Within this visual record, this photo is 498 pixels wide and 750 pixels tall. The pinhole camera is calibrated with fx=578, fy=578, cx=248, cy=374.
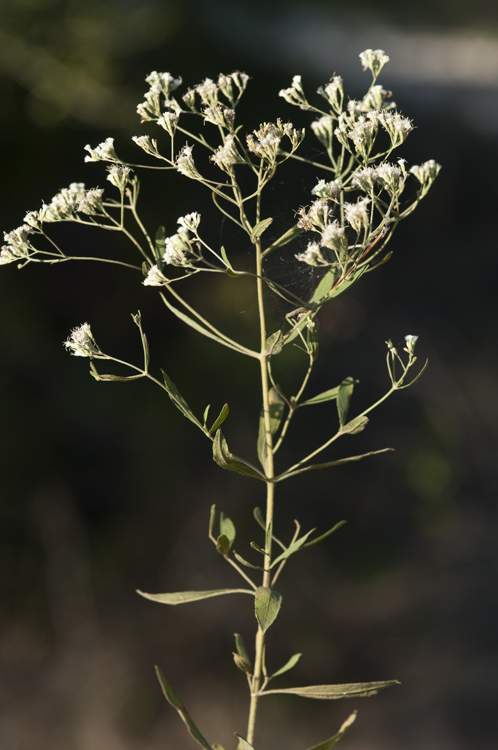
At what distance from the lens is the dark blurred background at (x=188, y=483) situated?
2.39m

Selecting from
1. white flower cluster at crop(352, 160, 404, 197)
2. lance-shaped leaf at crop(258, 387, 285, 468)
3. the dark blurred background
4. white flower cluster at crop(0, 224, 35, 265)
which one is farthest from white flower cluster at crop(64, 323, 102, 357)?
the dark blurred background

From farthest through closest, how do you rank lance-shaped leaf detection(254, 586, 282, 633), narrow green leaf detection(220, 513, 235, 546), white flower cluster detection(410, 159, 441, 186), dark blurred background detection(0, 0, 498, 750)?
dark blurred background detection(0, 0, 498, 750) < narrow green leaf detection(220, 513, 235, 546) < white flower cluster detection(410, 159, 441, 186) < lance-shaped leaf detection(254, 586, 282, 633)

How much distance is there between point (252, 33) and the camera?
316cm

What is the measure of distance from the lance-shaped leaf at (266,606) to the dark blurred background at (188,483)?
→ 1774 mm

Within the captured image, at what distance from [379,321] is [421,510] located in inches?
47.2

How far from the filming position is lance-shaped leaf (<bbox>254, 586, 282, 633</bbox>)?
621 millimetres

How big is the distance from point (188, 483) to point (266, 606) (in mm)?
2443

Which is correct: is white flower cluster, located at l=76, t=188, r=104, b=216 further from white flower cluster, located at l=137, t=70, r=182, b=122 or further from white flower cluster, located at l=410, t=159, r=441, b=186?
white flower cluster, located at l=410, t=159, r=441, b=186

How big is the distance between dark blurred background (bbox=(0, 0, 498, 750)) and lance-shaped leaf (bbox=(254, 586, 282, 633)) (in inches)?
69.8

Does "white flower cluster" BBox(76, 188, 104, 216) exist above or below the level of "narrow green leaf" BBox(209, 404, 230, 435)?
above

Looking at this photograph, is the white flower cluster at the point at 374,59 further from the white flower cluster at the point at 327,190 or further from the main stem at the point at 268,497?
the main stem at the point at 268,497

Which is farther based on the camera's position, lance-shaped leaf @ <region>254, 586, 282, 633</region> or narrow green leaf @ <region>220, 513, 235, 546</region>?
narrow green leaf @ <region>220, 513, 235, 546</region>

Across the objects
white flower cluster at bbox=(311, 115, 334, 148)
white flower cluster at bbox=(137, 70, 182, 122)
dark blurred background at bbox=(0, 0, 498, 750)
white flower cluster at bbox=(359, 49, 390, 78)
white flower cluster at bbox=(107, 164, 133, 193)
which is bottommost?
dark blurred background at bbox=(0, 0, 498, 750)

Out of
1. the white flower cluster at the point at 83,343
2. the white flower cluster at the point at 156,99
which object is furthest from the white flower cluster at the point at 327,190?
the white flower cluster at the point at 83,343
